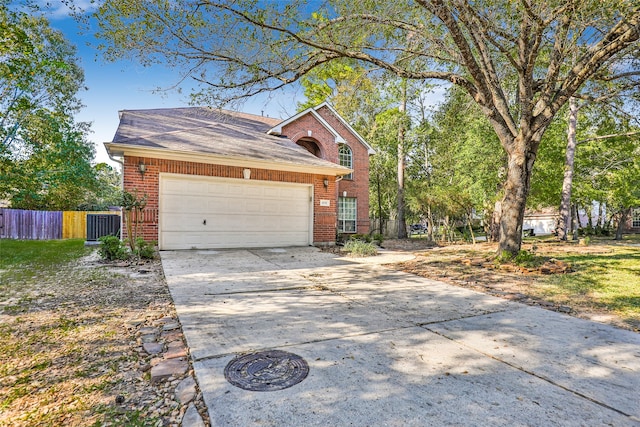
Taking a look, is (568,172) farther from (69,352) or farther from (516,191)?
(69,352)

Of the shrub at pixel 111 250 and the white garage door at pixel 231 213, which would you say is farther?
the white garage door at pixel 231 213

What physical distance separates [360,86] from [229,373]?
731 cm

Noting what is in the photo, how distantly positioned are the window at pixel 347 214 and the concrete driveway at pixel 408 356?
A: 1165 centimetres

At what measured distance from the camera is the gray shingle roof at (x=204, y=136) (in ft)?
27.0

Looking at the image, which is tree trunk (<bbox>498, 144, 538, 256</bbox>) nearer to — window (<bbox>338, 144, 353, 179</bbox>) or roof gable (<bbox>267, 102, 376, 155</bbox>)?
roof gable (<bbox>267, 102, 376, 155</bbox>)

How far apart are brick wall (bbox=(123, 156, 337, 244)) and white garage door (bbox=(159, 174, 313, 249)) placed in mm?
154

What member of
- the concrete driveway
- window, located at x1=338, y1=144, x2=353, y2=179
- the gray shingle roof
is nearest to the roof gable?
the gray shingle roof

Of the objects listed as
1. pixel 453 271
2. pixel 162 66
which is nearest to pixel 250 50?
pixel 162 66

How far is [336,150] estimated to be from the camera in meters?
15.7

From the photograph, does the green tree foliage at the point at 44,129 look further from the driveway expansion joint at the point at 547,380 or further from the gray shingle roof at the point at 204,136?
the driveway expansion joint at the point at 547,380

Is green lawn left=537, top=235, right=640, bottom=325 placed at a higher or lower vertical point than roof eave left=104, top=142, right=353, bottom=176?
lower

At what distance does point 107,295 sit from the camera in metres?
4.12

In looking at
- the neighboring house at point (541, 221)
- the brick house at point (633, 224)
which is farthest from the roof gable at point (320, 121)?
the brick house at point (633, 224)

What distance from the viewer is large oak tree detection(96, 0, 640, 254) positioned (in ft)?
18.4
